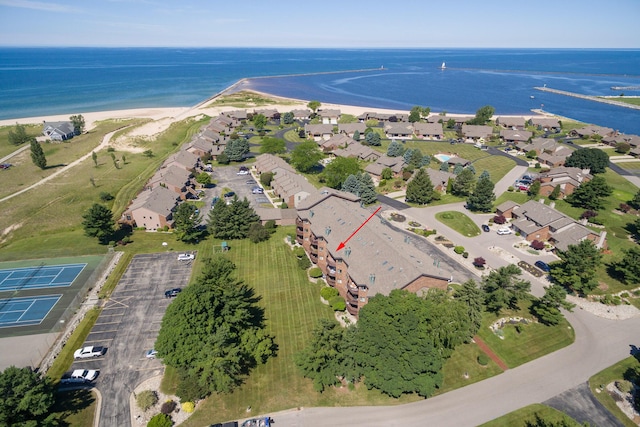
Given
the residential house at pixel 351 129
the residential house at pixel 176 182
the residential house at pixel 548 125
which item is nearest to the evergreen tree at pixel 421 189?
the residential house at pixel 176 182

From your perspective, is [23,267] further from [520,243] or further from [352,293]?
[520,243]

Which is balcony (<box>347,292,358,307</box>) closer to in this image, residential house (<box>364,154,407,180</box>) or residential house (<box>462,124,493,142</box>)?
residential house (<box>364,154,407,180</box>)

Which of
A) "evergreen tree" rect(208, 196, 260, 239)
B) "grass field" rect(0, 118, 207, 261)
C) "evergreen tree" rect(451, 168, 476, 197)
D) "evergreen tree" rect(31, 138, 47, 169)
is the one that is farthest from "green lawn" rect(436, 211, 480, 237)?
"evergreen tree" rect(31, 138, 47, 169)

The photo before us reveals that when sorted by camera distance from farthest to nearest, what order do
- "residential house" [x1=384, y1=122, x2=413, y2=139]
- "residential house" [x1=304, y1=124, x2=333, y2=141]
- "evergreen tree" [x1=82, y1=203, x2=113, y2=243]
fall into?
"residential house" [x1=384, y1=122, x2=413, y2=139] < "residential house" [x1=304, y1=124, x2=333, y2=141] < "evergreen tree" [x1=82, y1=203, x2=113, y2=243]

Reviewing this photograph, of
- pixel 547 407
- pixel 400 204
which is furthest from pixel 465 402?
pixel 400 204

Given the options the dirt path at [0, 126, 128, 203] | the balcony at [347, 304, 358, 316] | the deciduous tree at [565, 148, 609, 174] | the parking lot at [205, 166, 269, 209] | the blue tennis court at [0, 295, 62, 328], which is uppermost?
the deciduous tree at [565, 148, 609, 174]

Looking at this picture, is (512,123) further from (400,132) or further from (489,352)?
(489,352)

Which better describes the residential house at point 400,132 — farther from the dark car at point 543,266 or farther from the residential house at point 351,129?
the dark car at point 543,266

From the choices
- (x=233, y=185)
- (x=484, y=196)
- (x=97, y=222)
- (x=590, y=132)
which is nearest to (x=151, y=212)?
(x=97, y=222)
